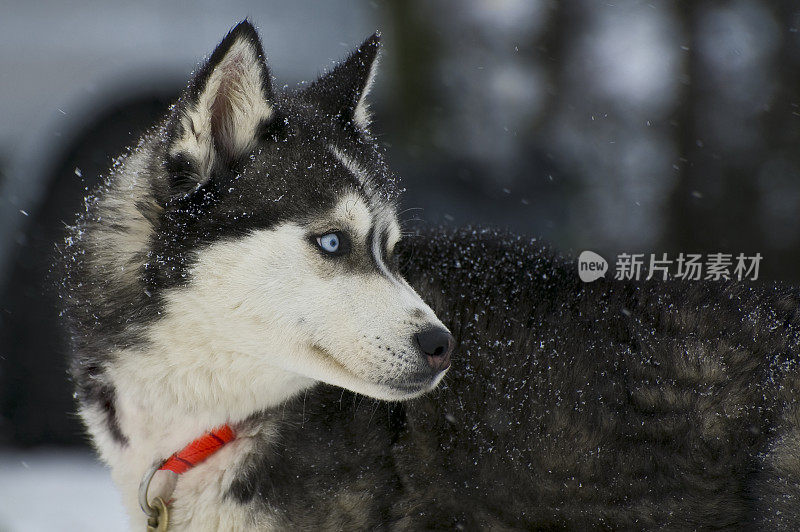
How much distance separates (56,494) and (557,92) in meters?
4.57

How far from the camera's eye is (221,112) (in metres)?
1.91

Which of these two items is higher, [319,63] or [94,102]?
[319,63]

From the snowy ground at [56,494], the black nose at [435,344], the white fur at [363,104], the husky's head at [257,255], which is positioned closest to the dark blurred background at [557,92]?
the snowy ground at [56,494]

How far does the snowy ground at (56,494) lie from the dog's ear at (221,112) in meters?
2.15

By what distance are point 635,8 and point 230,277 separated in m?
4.88

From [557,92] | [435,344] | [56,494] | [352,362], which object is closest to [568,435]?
[435,344]

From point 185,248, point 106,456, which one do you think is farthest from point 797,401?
point 106,456

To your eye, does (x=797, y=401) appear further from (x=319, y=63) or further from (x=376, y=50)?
(x=319, y=63)

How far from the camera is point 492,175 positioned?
19.0 ft

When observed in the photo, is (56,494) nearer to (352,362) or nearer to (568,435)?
(352,362)

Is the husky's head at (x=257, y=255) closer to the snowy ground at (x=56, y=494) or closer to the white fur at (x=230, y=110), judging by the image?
the white fur at (x=230, y=110)

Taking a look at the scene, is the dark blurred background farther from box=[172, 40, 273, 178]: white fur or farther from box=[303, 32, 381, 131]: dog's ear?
box=[172, 40, 273, 178]: white fur

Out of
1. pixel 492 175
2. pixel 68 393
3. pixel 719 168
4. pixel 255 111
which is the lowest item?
pixel 68 393

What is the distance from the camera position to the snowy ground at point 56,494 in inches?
139
